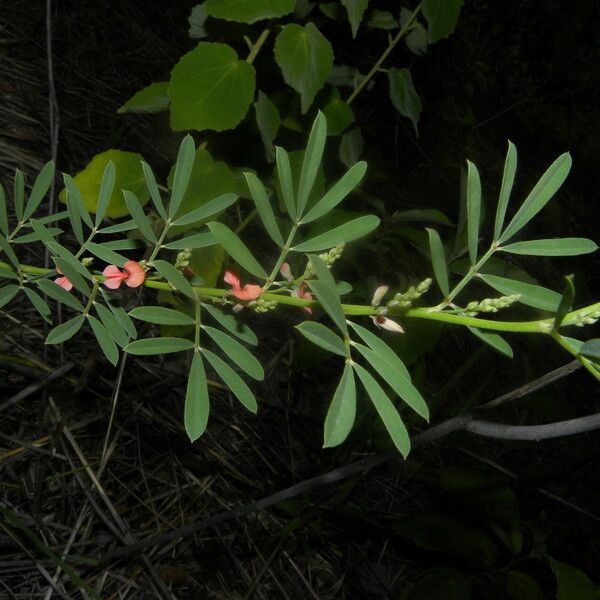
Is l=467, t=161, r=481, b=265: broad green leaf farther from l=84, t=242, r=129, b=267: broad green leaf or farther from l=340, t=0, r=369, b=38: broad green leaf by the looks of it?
l=340, t=0, r=369, b=38: broad green leaf

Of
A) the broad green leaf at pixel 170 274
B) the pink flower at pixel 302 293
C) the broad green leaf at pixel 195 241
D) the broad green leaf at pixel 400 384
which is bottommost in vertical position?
the broad green leaf at pixel 195 241

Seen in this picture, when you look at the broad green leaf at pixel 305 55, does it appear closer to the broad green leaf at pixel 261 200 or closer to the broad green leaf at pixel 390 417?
the broad green leaf at pixel 261 200

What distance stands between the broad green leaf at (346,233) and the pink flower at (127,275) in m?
0.14

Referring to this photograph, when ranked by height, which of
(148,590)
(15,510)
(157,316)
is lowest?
(148,590)

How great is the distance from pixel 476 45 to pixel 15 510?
8.23ft

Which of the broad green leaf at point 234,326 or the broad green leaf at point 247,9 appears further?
the broad green leaf at point 247,9

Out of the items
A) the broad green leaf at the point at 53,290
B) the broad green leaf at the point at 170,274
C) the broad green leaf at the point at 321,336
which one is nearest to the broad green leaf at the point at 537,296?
the broad green leaf at the point at 321,336

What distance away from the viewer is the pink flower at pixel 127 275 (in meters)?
0.54

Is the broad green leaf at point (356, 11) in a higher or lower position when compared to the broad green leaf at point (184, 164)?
higher

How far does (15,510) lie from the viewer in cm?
113

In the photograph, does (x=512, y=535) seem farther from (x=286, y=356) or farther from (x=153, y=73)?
(x=153, y=73)

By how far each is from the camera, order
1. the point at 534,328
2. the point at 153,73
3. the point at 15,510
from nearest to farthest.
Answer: the point at 534,328 → the point at 15,510 → the point at 153,73

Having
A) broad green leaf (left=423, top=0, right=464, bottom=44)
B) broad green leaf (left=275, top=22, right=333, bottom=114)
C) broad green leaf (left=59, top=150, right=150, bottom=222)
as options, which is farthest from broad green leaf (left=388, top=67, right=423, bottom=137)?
broad green leaf (left=59, top=150, right=150, bottom=222)

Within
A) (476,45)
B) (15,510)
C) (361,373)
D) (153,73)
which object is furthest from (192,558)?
(476,45)
